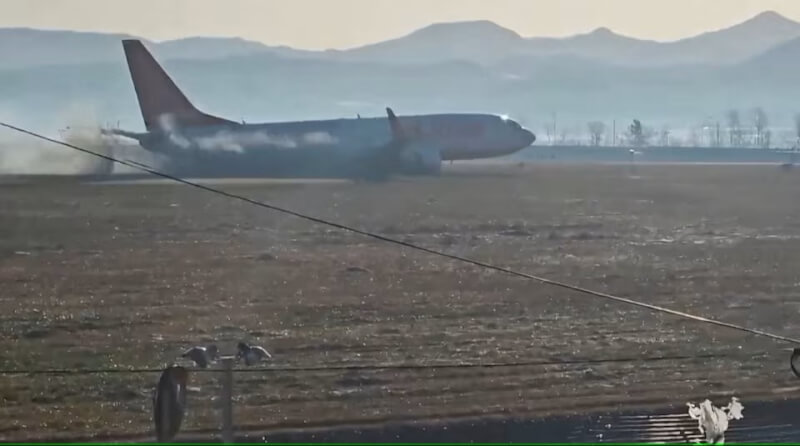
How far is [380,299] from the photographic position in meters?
15.9

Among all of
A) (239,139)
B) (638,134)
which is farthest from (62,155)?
(638,134)

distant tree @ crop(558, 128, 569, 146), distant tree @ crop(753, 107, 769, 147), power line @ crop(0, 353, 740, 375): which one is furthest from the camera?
distant tree @ crop(558, 128, 569, 146)

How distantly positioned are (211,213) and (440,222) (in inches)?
181

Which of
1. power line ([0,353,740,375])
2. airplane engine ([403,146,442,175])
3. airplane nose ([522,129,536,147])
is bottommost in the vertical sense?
power line ([0,353,740,375])

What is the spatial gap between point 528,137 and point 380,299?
957 inches

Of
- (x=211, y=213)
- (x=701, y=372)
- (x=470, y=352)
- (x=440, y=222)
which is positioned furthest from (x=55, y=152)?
(x=701, y=372)

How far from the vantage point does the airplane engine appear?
33156 mm

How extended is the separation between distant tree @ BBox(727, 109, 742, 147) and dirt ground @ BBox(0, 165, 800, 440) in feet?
37.1

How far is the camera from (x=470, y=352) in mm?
12898

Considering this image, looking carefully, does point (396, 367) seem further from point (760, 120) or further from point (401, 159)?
point (760, 120)

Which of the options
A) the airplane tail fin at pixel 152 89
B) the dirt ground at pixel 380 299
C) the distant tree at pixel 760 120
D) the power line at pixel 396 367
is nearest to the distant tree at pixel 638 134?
the distant tree at pixel 760 120

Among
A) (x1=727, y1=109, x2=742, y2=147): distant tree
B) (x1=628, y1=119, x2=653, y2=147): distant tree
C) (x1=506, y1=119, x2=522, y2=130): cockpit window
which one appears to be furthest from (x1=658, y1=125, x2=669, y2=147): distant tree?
(x1=506, y1=119, x2=522, y2=130): cockpit window

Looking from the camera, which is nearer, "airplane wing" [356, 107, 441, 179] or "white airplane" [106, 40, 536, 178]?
"white airplane" [106, 40, 536, 178]

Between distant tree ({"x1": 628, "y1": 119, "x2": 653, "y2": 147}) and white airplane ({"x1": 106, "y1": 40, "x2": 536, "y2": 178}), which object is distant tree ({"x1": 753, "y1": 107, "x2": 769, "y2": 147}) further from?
white airplane ({"x1": 106, "y1": 40, "x2": 536, "y2": 178})
